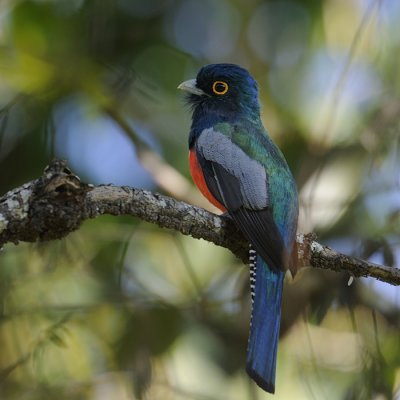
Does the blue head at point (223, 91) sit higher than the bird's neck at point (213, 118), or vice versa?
the blue head at point (223, 91)

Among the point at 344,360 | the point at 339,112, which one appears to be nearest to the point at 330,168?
the point at 339,112

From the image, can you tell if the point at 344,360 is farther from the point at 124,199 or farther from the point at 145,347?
the point at 124,199

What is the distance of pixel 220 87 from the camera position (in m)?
5.31

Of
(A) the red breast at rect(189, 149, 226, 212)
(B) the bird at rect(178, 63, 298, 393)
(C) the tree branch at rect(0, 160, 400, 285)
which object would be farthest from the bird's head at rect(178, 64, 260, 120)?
(C) the tree branch at rect(0, 160, 400, 285)

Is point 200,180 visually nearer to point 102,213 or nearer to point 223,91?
point 223,91

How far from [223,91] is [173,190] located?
77 centimetres

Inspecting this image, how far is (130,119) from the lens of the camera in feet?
21.6

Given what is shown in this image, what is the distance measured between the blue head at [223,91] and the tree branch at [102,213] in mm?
1324

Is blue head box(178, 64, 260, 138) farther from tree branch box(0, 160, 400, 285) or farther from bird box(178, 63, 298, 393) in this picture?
tree branch box(0, 160, 400, 285)

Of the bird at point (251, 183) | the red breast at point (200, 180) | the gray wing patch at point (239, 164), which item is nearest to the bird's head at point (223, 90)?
the bird at point (251, 183)

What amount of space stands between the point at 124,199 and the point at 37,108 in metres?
3.17

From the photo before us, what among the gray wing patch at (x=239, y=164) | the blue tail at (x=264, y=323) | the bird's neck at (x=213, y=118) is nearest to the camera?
the blue tail at (x=264, y=323)

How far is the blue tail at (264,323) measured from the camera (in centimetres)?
366

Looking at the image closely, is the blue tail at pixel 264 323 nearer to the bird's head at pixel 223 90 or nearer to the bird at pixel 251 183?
the bird at pixel 251 183
